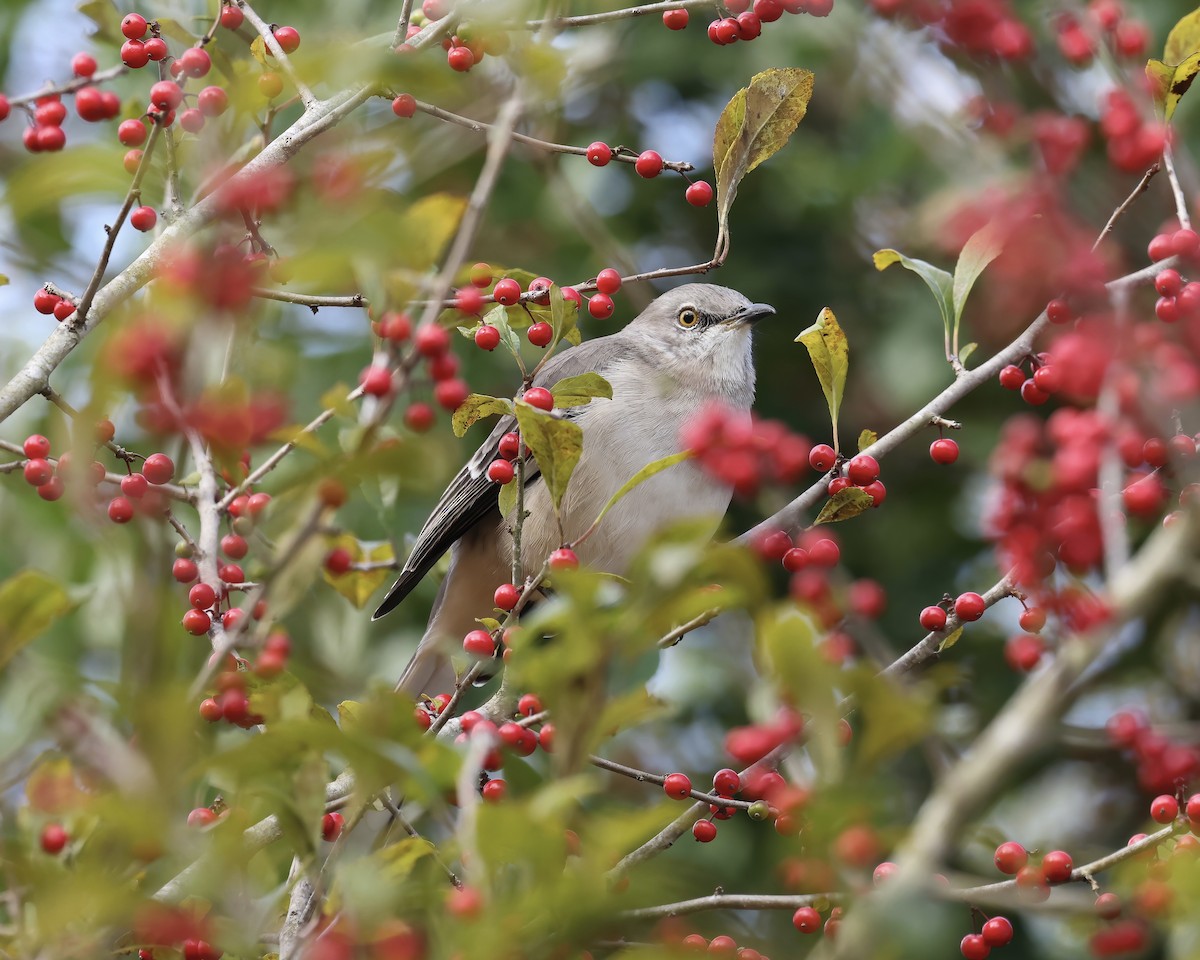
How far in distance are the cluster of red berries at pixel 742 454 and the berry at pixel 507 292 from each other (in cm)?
111

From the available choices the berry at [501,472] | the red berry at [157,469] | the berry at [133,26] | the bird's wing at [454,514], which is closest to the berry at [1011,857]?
the berry at [501,472]

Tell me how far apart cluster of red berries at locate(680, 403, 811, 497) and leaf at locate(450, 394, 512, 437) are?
2.86ft

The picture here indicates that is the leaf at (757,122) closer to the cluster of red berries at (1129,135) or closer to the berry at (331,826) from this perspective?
the cluster of red berries at (1129,135)

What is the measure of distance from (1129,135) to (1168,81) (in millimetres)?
675

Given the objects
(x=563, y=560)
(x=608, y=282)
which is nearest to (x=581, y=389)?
(x=563, y=560)

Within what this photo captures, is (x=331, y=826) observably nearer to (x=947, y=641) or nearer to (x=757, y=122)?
(x=947, y=641)

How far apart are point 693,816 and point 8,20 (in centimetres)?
427

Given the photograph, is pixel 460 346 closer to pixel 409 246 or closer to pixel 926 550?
pixel 926 550

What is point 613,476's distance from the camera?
4828 mm

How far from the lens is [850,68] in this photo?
19.7 feet

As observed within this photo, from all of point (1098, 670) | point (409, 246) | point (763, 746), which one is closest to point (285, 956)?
point (763, 746)

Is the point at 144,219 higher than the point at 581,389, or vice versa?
the point at 144,219

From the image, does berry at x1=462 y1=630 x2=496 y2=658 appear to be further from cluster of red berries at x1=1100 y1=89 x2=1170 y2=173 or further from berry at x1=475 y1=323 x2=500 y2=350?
cluster of red berries at x1=1100 y1=89 x2=1170 y2=173

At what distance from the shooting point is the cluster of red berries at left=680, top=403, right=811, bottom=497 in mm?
1859
